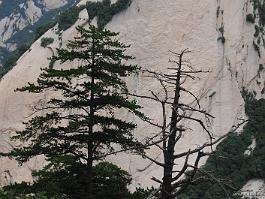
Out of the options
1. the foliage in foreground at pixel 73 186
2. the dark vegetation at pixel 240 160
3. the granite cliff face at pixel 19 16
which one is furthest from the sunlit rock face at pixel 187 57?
the granite cliff face at pixel 19 16

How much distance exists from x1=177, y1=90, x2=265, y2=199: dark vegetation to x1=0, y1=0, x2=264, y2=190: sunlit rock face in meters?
2.93

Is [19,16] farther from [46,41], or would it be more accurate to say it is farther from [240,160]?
[240,160]

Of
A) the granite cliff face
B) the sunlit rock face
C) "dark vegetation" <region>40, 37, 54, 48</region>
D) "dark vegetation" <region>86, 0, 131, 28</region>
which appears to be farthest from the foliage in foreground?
the granite cliff face

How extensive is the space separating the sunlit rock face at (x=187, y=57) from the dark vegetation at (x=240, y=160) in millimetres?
2932

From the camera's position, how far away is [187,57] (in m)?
53.1

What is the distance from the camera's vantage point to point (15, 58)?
6425cm

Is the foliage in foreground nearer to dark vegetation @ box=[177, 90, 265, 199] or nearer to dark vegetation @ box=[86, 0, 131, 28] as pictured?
dark vegetation @ box=[177, 90, 265, 199]

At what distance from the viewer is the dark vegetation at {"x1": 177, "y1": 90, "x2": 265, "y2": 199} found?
41.2 meters

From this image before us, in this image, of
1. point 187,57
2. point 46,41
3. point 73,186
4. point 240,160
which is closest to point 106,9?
point 46,41

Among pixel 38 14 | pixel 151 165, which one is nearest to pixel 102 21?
pixel 151 165

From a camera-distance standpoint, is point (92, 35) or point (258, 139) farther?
point (258, 139)

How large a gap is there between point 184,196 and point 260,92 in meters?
13.6

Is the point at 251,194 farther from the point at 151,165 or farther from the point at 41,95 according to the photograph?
the point at 41,95

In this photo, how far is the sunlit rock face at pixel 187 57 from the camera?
4994cm
